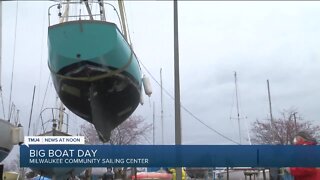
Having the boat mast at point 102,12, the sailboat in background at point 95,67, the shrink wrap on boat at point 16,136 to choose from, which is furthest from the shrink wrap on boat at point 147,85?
the shrink wrap on boat at point 16,136

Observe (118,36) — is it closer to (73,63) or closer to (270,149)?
(73,63)

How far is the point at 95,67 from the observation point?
48.1 feet

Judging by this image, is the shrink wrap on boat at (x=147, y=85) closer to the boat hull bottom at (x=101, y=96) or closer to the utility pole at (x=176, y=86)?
the boat hull bottom at (x=101, y=96)

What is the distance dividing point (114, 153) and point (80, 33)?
3.57 m

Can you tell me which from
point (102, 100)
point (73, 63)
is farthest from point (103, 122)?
point (73, 63)

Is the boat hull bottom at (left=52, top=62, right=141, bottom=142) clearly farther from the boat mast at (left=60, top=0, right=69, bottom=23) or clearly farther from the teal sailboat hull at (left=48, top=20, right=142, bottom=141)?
the boat mast at (left=60, top=0, right=69, bottom=23)

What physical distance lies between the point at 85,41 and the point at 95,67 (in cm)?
84

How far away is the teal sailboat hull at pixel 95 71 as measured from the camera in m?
14.3

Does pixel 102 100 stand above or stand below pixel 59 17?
below

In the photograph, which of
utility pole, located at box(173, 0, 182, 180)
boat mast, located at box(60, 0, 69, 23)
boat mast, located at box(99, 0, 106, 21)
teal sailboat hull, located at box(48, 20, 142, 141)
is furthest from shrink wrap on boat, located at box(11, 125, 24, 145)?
boat mast, located at box(99, 0, 106, 21)

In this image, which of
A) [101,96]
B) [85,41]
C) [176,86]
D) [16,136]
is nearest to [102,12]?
[85,41]

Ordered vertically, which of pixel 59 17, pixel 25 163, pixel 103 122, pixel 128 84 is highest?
pixel 59 17

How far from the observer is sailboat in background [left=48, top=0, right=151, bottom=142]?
14258 mm

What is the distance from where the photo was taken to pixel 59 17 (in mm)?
15906
